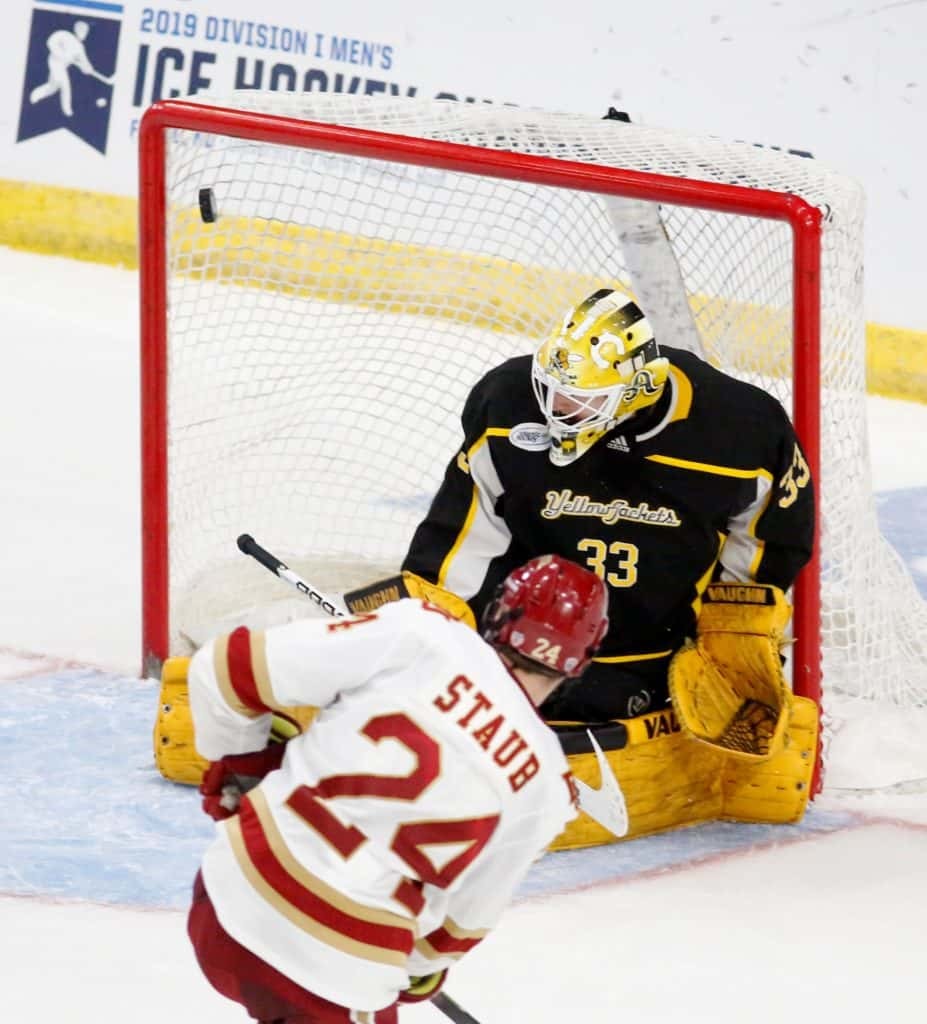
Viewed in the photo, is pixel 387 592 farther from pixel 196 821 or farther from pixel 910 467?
pixel 910 467

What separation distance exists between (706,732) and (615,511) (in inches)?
15.0

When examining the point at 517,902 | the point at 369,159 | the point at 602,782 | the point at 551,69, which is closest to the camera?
the point at 602,782

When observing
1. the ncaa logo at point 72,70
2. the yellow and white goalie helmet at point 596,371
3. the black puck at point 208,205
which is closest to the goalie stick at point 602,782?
the yellow and white goalie helmet at point 596,371

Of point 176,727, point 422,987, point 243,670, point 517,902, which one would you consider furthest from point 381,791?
point 176,727

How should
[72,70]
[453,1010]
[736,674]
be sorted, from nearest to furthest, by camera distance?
[453,1010] → [736,674] → [72,70]

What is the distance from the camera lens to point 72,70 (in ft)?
20.8

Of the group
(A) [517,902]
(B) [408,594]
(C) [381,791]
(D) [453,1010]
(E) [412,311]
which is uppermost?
(E) [412,311]

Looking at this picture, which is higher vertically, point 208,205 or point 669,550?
point 208,205

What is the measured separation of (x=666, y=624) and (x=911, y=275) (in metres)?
2.65

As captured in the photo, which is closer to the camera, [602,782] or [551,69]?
[602,782]

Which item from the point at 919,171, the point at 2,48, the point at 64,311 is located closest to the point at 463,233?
the point at 919,171

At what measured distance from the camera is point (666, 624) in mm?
3213

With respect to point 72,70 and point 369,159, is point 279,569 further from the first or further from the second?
point 72,70

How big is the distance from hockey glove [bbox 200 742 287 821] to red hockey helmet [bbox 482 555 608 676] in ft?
0.93
